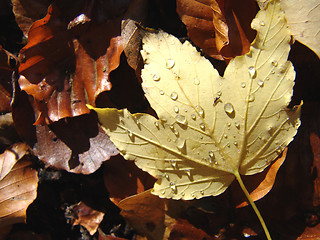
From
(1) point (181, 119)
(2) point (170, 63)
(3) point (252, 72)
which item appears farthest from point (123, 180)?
(3) point (252, 72)

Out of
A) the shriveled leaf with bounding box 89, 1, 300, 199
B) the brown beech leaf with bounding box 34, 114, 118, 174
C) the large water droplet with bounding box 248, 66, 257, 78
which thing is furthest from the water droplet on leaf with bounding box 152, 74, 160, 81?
the brown beech leaf with bounding box 34, 114, 118, 174

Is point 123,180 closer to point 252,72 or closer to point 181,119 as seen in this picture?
point 181,119

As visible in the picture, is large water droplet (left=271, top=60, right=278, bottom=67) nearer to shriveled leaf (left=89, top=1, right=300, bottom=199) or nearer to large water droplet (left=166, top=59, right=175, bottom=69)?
shriveled leaf (left=89, top=1, right=300, bottom=199)

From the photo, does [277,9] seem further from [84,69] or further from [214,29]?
[84,69]

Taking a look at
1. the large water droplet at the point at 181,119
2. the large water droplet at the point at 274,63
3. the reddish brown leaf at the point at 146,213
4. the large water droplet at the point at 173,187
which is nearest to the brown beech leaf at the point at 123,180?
the reddish brown leaf at the point at 146,213

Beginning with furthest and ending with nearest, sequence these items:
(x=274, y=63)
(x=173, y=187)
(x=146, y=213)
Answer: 1. (x=146, y=213)
2. (x=173, y=187)
3. (x=274, y=63)

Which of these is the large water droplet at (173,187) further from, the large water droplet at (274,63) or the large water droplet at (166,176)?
the large water droplet at (274,63)

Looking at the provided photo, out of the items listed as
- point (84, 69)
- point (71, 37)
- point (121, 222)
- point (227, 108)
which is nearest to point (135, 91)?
point (84, 69)
